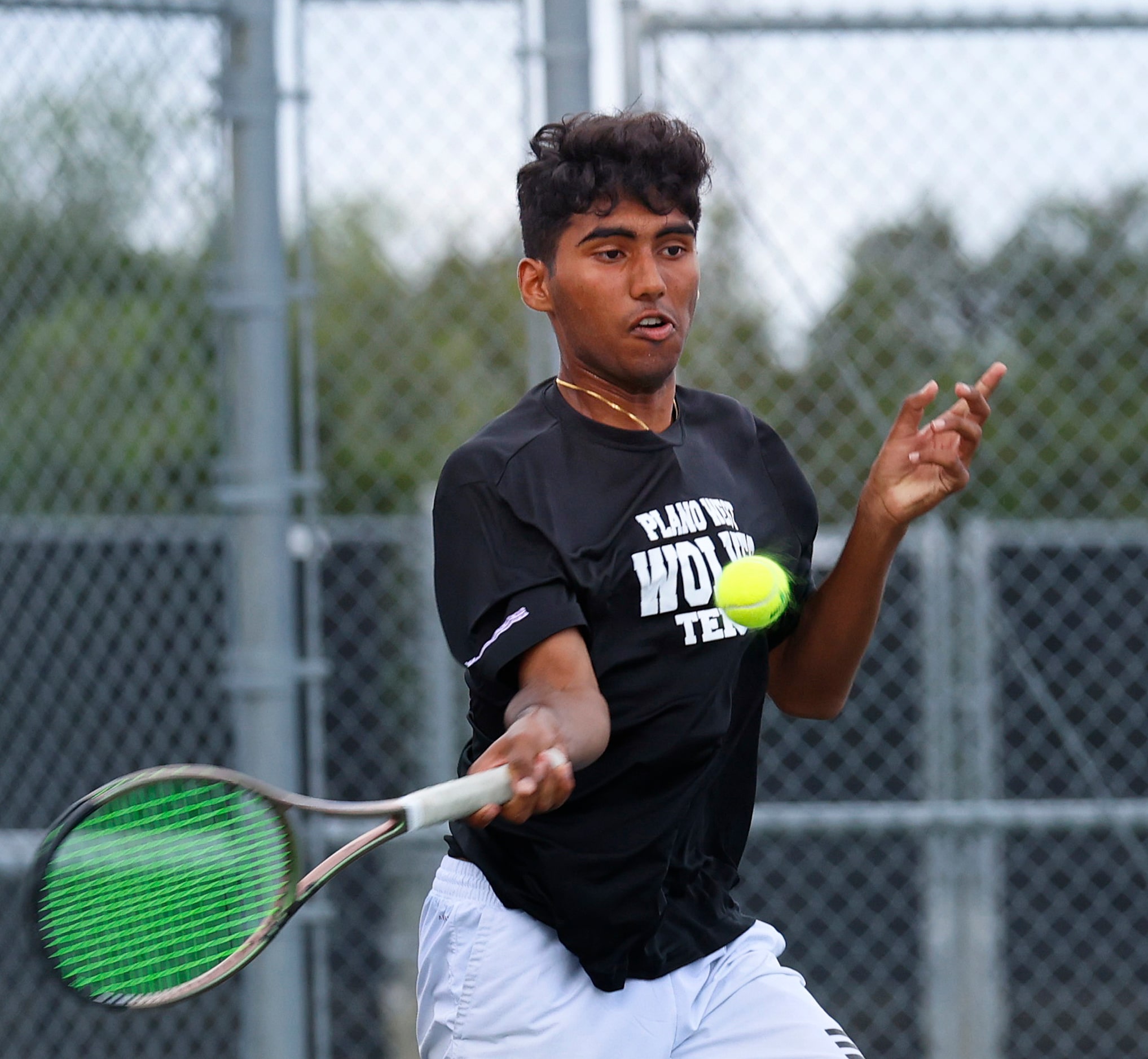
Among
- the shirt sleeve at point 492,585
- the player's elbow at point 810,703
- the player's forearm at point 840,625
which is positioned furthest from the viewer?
the player's elbow at point 810,703

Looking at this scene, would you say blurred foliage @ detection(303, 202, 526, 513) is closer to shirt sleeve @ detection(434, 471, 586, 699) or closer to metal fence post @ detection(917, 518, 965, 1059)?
metal fence post @ detection(917, 518, 965, 1059)

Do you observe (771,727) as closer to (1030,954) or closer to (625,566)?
A: (1030,954)

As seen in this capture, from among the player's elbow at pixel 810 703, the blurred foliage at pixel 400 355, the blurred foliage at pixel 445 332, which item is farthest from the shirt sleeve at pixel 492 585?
the blurred foliage at pixel 400 355

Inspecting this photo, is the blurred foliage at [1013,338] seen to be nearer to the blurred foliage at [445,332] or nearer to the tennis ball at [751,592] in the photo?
the blurred foliage at [445,332]

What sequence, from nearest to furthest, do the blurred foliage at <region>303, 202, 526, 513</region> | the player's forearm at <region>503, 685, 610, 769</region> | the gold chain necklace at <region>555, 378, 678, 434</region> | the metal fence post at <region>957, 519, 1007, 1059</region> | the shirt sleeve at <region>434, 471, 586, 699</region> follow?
the player's forearm at <region>503, 685, 610, 769</region>, the shirt sleeve at <region>434, 471, 586, 699</region>, the gold chain necklace at <region>555, 378, 678, 434</region>, the metal fence post at <region>957, 519, 1007, 1059</region>, the blurred foliage at <region>303, 202, 526, 513</region>

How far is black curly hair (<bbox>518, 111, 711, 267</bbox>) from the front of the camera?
246 cm

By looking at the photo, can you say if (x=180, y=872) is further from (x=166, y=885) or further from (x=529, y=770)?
(x=529, y=770)

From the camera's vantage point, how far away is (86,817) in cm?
192

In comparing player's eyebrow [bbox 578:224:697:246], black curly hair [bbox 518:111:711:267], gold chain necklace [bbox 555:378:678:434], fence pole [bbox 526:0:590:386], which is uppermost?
fence pole [bbox 526:0:590:386]

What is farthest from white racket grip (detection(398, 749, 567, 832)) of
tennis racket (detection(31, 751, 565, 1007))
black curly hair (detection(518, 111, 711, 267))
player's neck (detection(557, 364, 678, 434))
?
black curly hair (detection(518, 111, 711, 267))

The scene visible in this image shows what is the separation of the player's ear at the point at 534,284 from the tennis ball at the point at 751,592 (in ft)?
1.75

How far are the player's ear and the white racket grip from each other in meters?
0.83

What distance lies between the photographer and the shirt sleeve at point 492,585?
2258 millimetres

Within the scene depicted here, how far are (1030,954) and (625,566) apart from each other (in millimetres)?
3135
